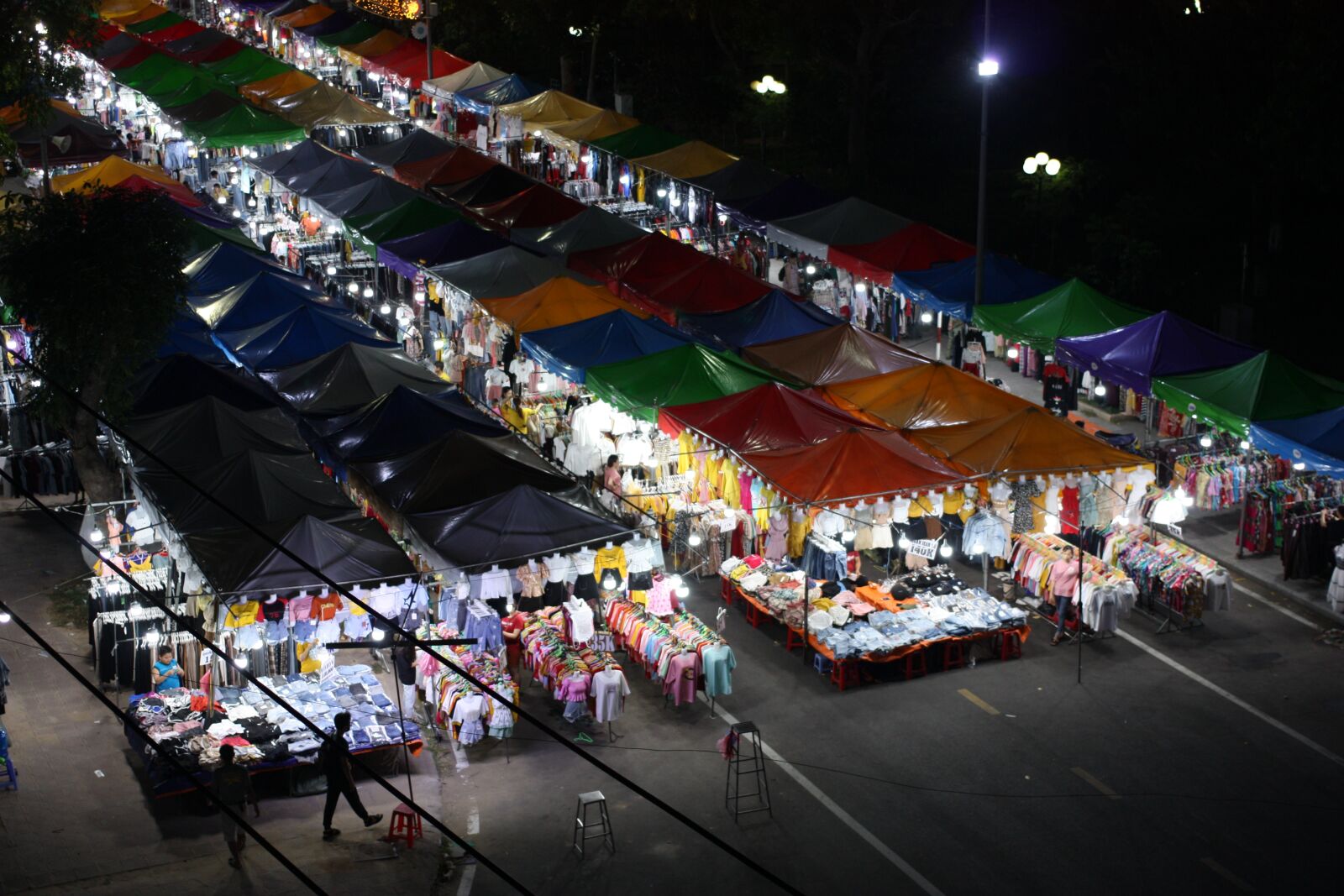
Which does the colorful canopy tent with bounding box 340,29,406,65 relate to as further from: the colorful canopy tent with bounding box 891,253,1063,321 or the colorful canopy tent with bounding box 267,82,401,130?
the colorful canopy tent with bounding box 891,253,1063,321

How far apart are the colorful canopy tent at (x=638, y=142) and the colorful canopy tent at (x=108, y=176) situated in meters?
10.2

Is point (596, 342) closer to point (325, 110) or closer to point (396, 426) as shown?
point (396, 426)

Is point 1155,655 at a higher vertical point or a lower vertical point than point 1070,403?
lower

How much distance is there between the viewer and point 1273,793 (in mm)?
16281

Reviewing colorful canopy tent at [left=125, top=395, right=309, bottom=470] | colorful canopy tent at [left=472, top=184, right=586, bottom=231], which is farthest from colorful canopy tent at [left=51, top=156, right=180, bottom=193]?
colorful canopy tent at [left=125, top=395, right=309, bottom=470]

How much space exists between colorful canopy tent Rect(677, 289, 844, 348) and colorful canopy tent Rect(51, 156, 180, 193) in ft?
45.3

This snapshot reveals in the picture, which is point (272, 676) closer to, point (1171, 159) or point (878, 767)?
point (878, 767)

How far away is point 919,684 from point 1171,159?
2176 cm

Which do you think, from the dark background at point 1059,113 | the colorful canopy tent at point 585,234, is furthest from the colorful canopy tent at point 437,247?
the dark background at point 1059,113

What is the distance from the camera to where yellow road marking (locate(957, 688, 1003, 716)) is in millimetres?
18000

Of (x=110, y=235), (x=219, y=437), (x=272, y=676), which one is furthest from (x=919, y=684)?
(x=110, y=235)

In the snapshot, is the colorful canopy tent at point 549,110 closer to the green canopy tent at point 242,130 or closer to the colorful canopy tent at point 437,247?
the green canopy tent at point 242,130

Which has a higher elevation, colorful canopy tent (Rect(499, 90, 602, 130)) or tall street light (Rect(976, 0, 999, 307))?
colorful canopy tent (Rect(499, 90, 602, 130))

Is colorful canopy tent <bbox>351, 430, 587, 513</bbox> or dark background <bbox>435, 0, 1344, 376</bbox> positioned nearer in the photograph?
colorful canopy tent <bbox>351, 430, 587, 513</bbox>
